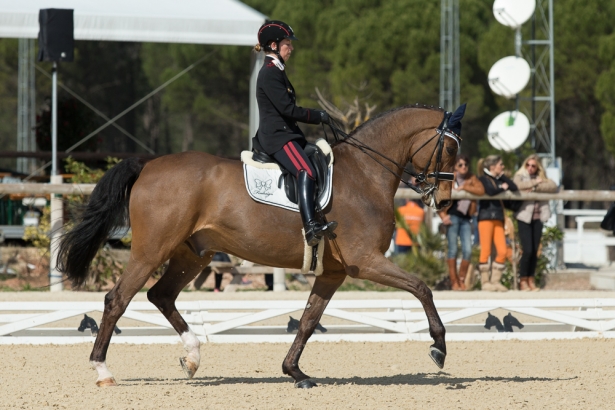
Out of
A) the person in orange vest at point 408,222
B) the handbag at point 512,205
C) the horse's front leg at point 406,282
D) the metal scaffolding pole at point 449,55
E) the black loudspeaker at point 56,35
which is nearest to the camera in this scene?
the horse's front leg at point 406,282

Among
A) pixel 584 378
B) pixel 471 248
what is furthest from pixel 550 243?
pixel 584 378

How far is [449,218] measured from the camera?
11.5 m

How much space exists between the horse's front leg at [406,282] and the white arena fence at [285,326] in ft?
7.41

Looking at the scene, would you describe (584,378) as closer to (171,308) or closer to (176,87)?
(171,308)

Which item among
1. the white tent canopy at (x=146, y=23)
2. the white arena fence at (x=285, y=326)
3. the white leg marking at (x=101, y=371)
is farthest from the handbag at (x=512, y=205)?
the white leg marking at (x=101, y=371)

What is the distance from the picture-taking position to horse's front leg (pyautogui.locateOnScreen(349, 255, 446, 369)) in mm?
5750

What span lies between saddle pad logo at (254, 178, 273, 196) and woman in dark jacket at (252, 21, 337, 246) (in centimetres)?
16

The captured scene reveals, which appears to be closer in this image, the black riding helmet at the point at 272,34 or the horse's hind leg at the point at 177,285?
the black riding helmet at the point at 272,34

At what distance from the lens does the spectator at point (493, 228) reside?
11367 mm

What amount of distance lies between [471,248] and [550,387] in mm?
5867

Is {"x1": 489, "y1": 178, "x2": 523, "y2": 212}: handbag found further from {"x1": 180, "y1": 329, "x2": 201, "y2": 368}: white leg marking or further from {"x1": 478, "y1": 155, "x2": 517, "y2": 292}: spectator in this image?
{"x1": 180, "y1": 329, "x2": 201, "y2": 368}: white leg marking

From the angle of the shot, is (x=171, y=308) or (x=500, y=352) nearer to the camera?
Result: (x=171, y=308)

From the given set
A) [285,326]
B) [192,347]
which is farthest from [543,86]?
[192,347]

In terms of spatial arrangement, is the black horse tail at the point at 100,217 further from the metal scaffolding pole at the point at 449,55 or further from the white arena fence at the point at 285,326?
the metal scaffolding pole at the point at 449,55
